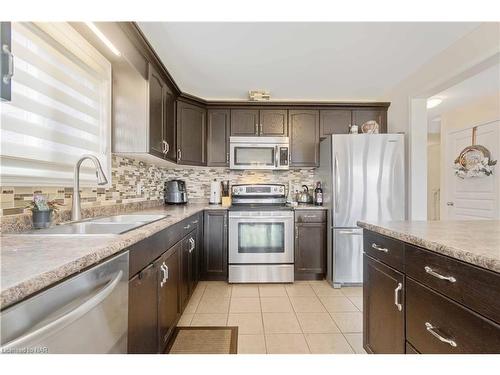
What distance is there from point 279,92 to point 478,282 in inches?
110

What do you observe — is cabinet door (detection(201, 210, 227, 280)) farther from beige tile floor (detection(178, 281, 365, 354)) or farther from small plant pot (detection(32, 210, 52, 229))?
small plant pot (detection(32, 210, 52, 229))

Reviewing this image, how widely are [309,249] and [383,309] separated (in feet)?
5.35

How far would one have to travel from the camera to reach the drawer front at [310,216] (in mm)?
2934

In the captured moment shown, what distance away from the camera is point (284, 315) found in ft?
7.07

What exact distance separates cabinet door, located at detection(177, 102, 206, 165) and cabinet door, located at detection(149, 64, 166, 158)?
0.56m

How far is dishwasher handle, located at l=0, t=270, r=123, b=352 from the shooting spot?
55 centimetres

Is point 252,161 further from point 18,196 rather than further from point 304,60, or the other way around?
point 18,196

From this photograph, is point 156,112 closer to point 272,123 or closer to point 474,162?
point 272,123

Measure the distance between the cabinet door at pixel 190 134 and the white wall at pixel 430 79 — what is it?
94.5 inches

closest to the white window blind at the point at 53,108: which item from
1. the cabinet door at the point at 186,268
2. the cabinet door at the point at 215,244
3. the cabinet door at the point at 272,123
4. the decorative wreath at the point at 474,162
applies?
Answer: the cabinet door at the point at 186,268

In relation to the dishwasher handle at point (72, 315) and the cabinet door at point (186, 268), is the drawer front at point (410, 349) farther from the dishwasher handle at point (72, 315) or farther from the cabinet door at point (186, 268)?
the cabinet door at point (186, 268)

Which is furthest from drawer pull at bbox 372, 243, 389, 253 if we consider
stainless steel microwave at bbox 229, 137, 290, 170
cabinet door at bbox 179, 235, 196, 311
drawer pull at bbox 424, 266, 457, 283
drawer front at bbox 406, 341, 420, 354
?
stainless steel microwave at bbox 229, 137, 290, 170

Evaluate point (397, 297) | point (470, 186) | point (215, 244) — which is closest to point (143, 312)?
point (397, 297)

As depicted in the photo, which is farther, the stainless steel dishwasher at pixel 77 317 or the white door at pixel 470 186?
the white door at pixel 470 186
